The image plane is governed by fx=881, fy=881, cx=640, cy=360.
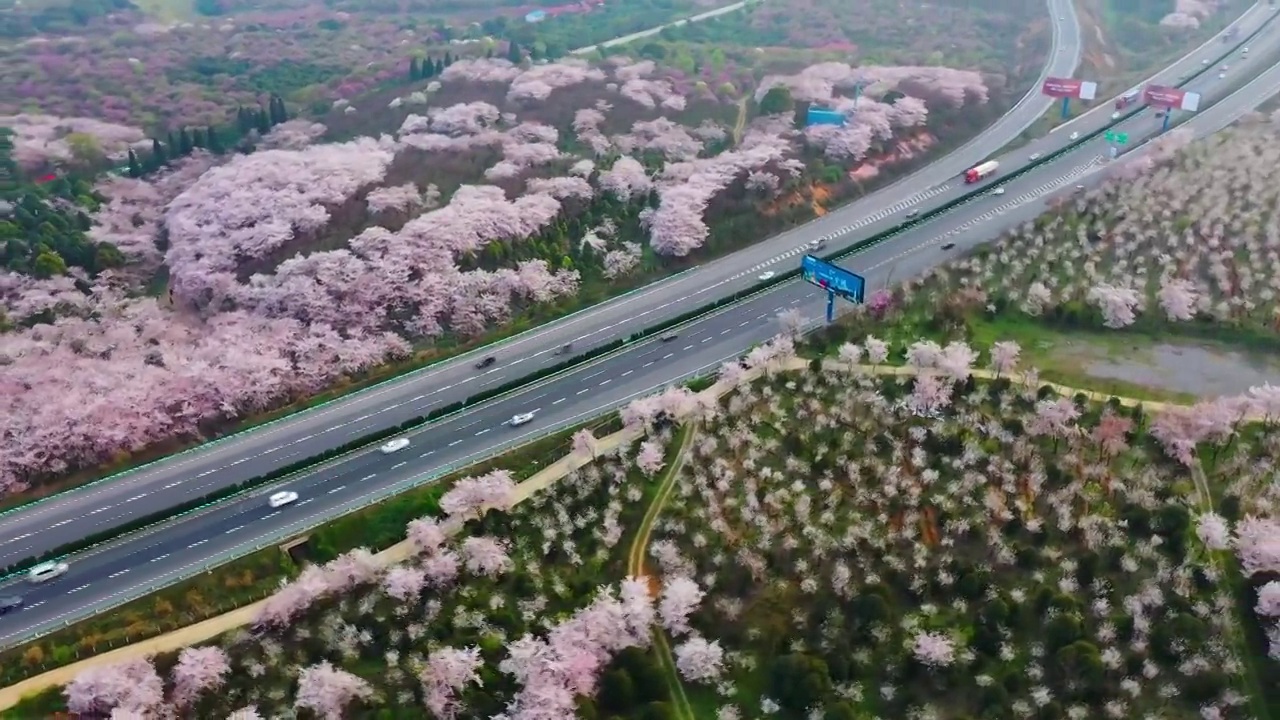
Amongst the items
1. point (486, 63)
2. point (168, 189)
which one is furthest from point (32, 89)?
point (486, 63)

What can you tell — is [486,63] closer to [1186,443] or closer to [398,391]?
[398,391]

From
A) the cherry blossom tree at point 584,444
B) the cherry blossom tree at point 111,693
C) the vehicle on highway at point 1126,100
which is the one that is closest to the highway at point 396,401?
the cherry blossom tree at point 584,444

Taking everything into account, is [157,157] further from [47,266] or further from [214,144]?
[47,266]

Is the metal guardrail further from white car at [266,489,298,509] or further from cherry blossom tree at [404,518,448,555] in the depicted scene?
cherry blossom tree at [404,518,448,555]

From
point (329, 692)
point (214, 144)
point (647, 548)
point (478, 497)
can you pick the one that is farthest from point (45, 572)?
point (214, 144)

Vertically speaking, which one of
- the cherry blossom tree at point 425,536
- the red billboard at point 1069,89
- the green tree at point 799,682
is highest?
the red billboard at point 1069,89

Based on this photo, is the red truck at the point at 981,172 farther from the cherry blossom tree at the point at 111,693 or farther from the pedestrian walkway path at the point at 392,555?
the cherry blossom tree at the point at 111,693
